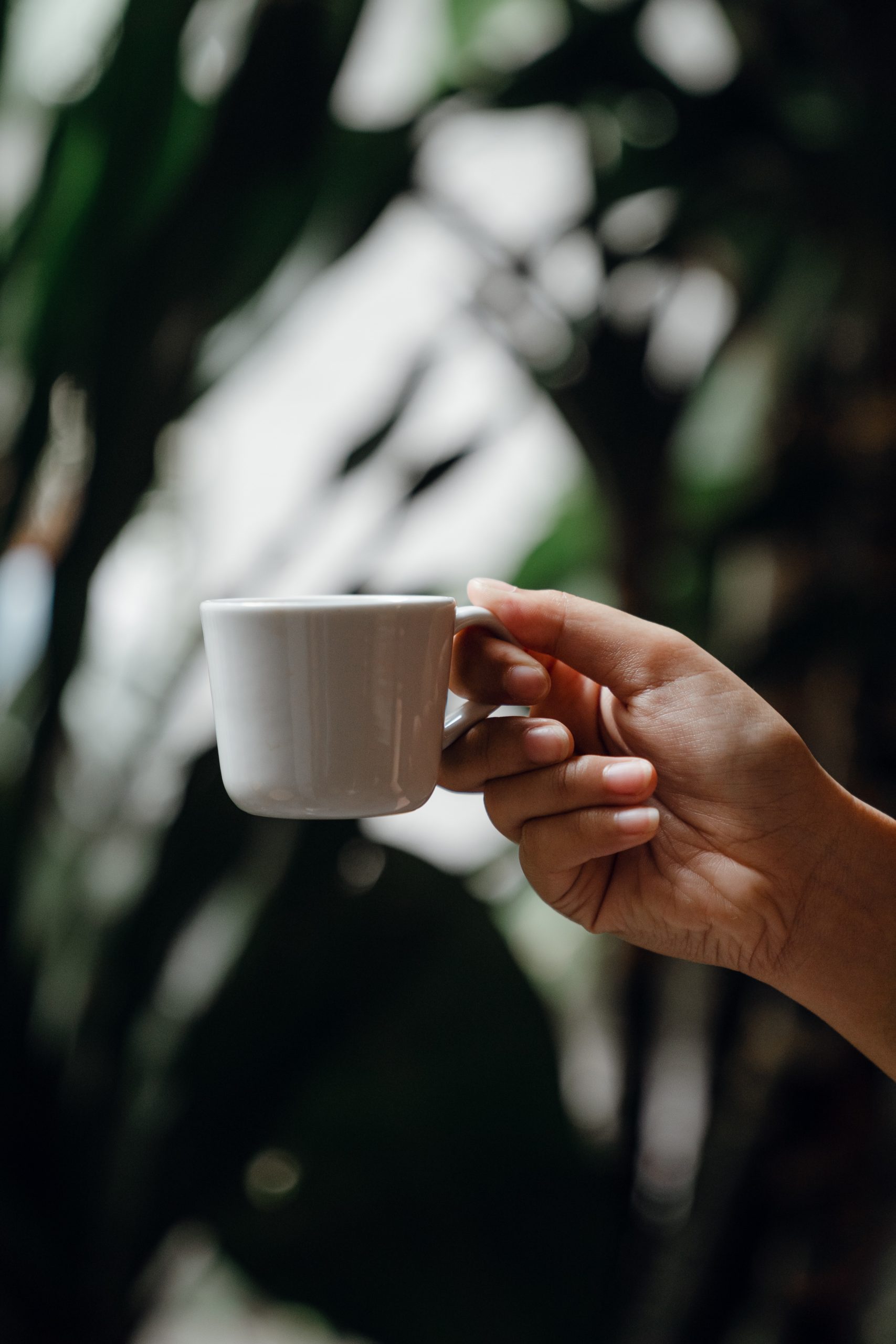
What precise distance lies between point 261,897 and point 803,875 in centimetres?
46

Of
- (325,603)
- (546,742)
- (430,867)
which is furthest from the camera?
(430,867)

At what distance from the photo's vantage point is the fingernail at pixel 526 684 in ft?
1.95

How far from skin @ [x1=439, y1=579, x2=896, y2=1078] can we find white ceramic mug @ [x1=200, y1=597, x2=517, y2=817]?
9 centimetres

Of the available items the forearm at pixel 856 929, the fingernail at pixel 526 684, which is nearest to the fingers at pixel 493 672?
the fingernail at pixel 526 684

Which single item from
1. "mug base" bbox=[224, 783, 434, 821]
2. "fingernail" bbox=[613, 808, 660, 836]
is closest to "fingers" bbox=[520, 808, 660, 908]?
"fingernail" bbox=[613, 808, 660, 836]

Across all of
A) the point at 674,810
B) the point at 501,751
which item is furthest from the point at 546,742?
the point at 674,810

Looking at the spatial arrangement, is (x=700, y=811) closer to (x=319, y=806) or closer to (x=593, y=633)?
(x=593, y=633)

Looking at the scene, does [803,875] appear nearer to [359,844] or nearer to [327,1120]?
[359,844]

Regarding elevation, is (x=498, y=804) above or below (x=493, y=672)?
below

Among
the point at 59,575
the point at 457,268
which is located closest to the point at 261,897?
the point at 59,575

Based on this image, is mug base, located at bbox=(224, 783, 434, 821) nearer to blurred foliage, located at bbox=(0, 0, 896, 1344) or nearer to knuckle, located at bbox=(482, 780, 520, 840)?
knuckle, located at bbox=(482, 780, 520, 840)

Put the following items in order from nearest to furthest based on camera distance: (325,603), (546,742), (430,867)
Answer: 1. (325,603)
2. (546,742)
3. (430,867)

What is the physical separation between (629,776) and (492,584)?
0.15m

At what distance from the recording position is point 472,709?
0.62m
